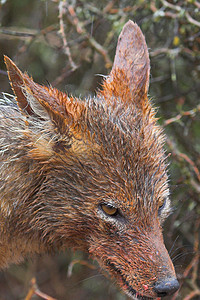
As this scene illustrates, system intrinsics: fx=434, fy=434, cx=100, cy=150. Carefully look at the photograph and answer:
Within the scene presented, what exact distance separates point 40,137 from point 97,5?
3.40m

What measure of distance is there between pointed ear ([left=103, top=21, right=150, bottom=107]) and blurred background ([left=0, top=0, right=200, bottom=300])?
124 centimetres

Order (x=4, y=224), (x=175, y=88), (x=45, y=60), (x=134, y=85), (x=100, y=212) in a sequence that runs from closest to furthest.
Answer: (x=100, y=212), (x=4, y=224), (x=134, y=85), (x=175, y=88), (x=45, y=60)

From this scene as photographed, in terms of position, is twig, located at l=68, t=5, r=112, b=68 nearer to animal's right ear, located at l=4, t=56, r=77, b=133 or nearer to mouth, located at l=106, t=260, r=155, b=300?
animal's right ear, located at l=4, t=56, r=77, b=133

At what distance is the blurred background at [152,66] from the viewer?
17.0ft

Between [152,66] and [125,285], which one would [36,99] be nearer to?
[125,285]

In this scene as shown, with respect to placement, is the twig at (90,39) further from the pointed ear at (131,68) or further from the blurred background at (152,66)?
the pointed ear at (131,68)

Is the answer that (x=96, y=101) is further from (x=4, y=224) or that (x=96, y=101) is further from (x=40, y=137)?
(x=4, y=224)

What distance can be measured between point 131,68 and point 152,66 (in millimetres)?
1444

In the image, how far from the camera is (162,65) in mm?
6066

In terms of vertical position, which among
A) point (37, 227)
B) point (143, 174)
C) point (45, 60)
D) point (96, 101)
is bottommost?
point (37, 227)

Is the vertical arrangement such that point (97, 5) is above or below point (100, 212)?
above

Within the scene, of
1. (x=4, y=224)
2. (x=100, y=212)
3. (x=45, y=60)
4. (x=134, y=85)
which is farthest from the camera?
(x=45, y=60)

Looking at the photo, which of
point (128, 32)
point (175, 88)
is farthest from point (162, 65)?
point (128, 32)

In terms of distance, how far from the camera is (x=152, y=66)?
5121mm
